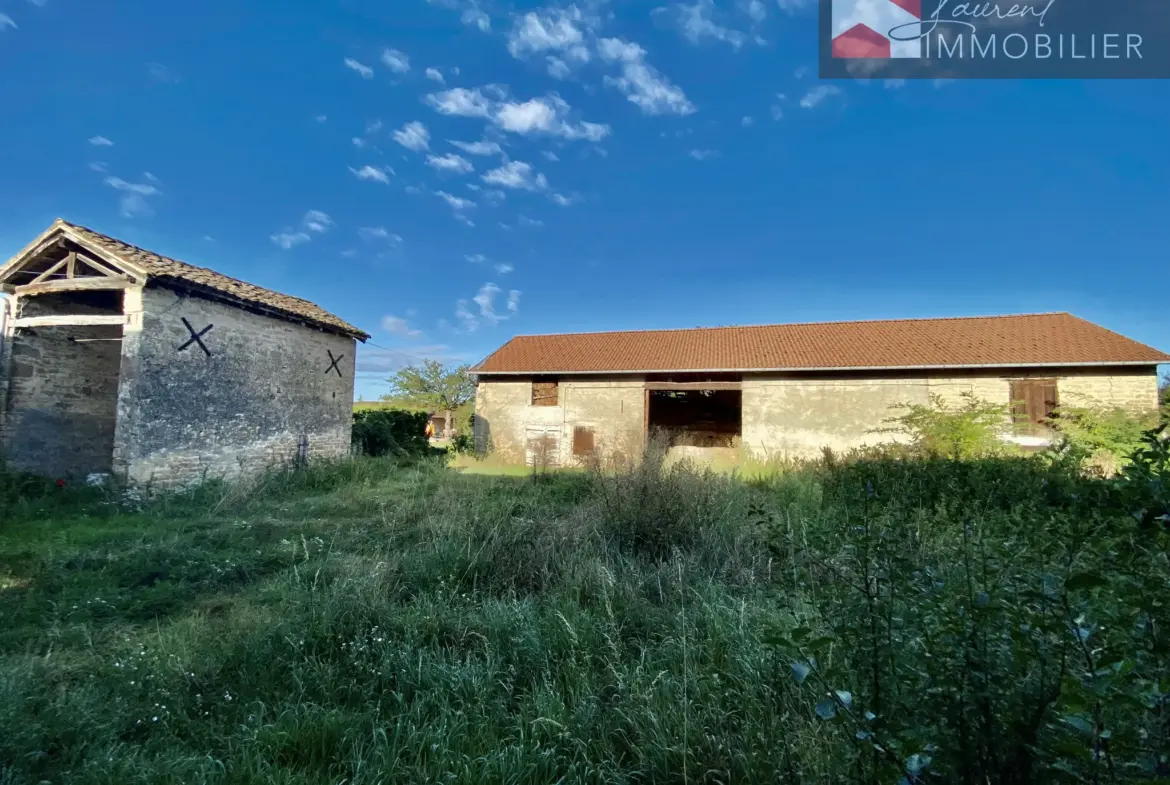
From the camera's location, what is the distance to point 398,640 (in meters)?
3.33

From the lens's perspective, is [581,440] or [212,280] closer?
[212,280]

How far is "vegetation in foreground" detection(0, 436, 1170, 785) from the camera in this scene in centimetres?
132

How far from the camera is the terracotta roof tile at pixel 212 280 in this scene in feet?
27.8

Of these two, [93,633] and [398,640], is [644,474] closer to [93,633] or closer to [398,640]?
[398,640]

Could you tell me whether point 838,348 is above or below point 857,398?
above

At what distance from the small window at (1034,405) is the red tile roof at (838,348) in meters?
0.71

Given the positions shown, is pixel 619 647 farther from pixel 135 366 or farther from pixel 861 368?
pixel 861 368

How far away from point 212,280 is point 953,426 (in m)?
16.1

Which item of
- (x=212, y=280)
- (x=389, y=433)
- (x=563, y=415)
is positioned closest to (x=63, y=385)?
(x=212, y=280)

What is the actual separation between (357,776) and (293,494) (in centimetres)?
876

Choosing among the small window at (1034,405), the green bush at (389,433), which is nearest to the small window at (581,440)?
the green bush at (389,433)

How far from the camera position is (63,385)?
31.3ft

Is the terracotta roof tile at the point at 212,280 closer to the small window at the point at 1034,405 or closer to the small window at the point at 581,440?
the small window at the point at 581,440

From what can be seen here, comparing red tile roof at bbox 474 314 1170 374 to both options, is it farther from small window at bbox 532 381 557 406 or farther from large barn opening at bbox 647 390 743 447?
large barn opening at bbox 647 390 743 447
